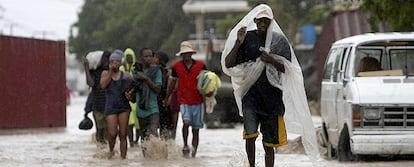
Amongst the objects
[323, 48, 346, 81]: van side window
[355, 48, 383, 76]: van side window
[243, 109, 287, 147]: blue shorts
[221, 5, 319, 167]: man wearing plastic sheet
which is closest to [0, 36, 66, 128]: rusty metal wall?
[323, 48, 346, 81]: van side window

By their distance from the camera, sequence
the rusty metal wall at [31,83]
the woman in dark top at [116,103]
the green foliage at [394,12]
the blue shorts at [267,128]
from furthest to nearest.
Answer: the rusty metal wall at [31,83]
the green foliage at [394,12]
the woman in dark top at [116,103]
the blue shorts at [267,128]

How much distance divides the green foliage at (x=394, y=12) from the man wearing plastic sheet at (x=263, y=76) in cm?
690

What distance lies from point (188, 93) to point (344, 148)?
232 cm

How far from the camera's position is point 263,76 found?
9.86m

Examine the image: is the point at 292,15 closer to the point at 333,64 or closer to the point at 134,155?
the point at 333,64

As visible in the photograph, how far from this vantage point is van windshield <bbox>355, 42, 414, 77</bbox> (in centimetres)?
1320

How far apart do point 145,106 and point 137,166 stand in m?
1.68

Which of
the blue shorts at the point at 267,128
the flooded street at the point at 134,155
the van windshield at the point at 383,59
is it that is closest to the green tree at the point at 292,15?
the flooded street at the point at 134,155

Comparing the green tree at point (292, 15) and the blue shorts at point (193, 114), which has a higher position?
the green tree at point (292, 15)

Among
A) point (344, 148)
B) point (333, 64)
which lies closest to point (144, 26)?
point (333, 64)

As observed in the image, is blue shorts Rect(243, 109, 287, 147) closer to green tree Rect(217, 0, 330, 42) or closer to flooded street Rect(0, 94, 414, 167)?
flooded street Rect(0, 94, 414, 167)

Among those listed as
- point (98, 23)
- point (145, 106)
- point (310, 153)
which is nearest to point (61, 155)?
point (145, 106)

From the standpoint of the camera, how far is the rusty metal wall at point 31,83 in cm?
2038

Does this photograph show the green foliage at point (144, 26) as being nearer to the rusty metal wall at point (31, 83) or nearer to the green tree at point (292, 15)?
the green tree at point (292, 15)
